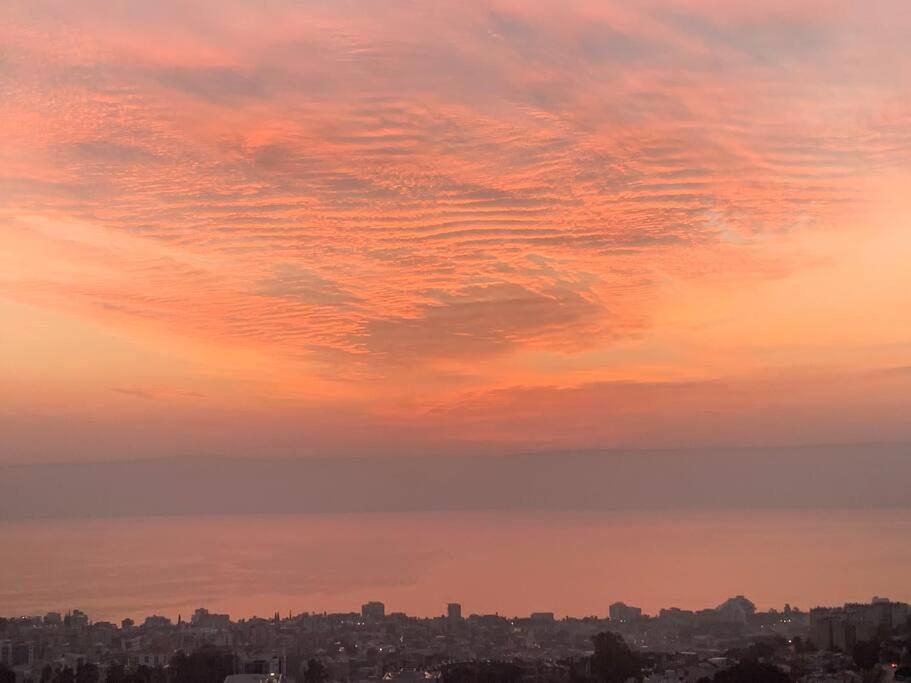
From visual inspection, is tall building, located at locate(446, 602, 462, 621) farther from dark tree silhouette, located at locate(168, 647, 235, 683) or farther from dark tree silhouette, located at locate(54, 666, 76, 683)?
dark tree silhouette, located at locate(54, 666, 76, 683)

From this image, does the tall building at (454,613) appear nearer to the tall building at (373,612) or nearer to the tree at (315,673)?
the tall building at (373,612)

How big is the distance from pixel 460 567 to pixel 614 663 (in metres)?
35.1

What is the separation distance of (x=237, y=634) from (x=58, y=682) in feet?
17.4

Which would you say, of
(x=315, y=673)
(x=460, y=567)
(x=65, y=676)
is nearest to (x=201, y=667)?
(x=315, y=673)

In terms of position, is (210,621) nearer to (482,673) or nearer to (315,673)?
(315,673)

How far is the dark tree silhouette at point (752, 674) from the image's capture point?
41.9 feet

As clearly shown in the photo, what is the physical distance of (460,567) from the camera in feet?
161

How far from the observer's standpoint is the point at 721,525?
77.3m

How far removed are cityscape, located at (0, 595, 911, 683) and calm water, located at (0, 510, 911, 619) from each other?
22.8 feet

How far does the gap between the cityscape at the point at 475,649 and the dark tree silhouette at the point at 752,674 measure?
0.02m

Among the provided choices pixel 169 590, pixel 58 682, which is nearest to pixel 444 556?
pixel 169 590

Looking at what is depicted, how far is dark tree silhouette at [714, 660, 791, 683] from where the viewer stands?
1278cm

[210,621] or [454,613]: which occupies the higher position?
[454,613]

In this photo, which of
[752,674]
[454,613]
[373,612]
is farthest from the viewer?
[373,612]
